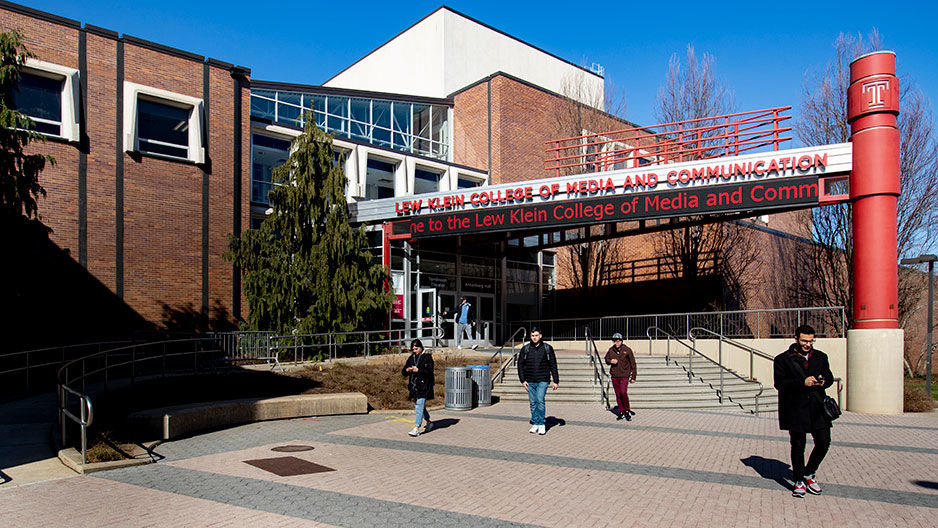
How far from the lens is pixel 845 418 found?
15.5m

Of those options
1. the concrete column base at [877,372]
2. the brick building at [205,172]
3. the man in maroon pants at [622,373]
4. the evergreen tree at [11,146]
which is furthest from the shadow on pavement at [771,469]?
the brick building at [205,172]

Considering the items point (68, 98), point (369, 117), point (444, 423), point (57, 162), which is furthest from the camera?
point (369, 117)

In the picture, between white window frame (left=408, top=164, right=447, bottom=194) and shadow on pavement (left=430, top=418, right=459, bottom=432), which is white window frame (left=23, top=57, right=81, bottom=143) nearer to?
white window frame (left=408, top=164, right=447, bottom=194)

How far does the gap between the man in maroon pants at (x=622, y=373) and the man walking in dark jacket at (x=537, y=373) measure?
2402mm

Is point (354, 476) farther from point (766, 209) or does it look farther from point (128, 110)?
point (128, 110)

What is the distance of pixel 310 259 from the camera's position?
65.4 feet

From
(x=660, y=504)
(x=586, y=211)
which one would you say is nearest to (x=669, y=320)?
(x=586, y=211)

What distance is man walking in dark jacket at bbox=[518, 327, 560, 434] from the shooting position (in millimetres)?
11375

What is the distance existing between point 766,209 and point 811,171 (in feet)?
4.70

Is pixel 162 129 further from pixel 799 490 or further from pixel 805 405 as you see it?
pixel 799 490

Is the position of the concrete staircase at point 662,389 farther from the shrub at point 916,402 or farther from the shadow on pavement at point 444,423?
the shadow on pavement at point 444,423

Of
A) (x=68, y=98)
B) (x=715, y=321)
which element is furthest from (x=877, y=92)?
(x=68, y=98)

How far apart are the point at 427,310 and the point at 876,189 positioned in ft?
47.5

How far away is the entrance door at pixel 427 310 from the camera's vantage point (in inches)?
968
